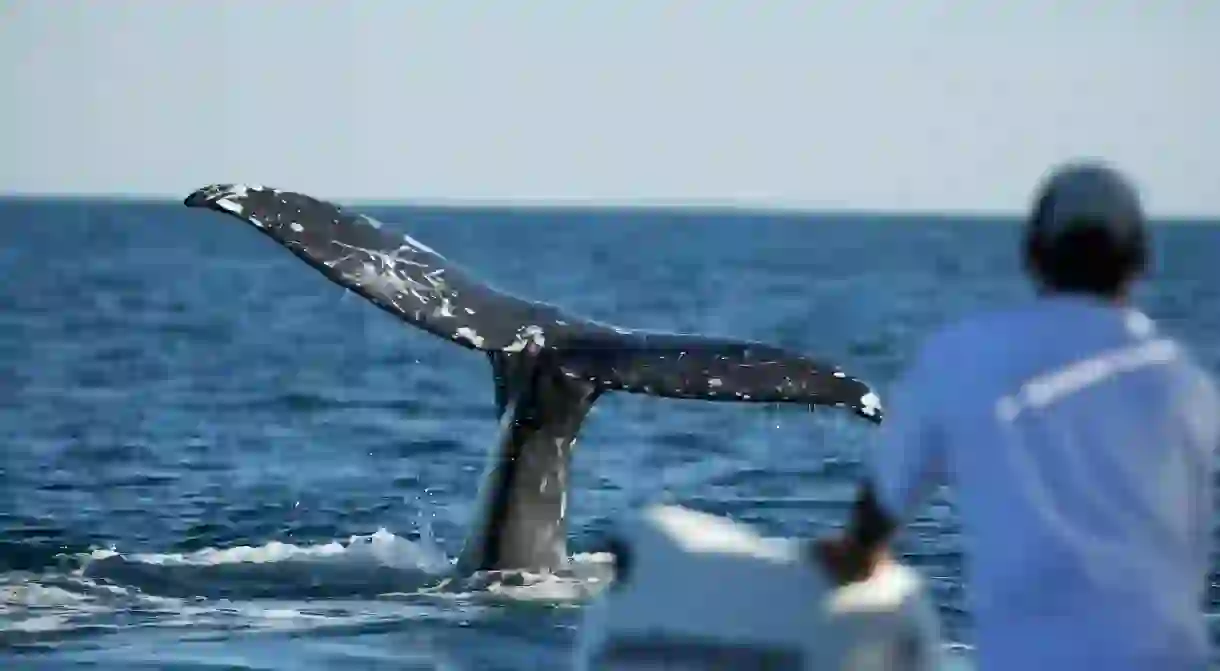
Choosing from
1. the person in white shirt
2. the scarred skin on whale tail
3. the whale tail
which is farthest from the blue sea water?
the person in white shirt

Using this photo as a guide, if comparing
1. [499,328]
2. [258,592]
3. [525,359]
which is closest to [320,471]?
[258,592]

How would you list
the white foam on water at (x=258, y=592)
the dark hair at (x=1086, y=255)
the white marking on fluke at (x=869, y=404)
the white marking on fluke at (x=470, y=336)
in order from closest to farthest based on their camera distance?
the dark hair at (x=1086, y=255)
the white marking on fluke at (x=869, y=404)
the white marking on fluke at (x=470, y=336)
the white foam on water at (x=258, y=592)

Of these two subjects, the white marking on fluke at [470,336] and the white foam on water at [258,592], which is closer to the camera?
the white marking on fluke at [470,336]

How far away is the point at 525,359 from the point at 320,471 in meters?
10.9

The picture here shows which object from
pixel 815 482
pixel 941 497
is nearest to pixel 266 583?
pixel 941 497

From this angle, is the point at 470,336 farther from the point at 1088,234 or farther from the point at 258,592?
the point at 1088,234

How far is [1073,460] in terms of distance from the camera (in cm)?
345

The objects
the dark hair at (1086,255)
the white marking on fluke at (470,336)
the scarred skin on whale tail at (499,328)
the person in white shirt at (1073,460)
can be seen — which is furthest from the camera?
the white marking on fluke at (470,336)

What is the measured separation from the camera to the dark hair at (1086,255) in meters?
3.59

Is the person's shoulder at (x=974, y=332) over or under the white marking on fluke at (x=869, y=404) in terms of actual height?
over

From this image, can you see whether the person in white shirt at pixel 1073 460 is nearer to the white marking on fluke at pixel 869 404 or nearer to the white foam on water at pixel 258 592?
the white marking on fluke at pixel 869 404

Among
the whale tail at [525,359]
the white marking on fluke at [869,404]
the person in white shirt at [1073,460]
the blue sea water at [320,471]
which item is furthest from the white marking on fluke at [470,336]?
the person in white shirt at [1073,460]

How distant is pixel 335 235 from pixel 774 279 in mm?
76172

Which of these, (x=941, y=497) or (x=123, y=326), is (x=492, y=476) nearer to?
(x=941, y=497)
